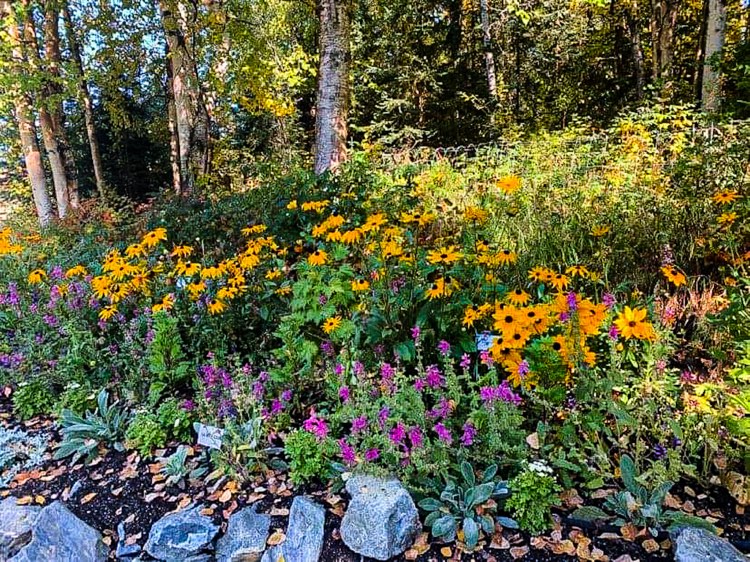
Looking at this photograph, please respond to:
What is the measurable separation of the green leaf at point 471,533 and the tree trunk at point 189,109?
5.42 m

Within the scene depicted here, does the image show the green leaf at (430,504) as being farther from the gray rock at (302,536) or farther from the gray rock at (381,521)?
the gray rock at (302,536)

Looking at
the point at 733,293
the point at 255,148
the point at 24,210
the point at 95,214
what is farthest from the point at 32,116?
the point at 733,293

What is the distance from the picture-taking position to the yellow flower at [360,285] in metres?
2.36

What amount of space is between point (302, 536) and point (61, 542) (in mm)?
948

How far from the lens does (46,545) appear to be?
199cm

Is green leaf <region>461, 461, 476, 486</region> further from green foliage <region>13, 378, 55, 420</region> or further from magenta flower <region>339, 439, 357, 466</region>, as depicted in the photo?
green foliage <region>13, 378, 55, 420</region>

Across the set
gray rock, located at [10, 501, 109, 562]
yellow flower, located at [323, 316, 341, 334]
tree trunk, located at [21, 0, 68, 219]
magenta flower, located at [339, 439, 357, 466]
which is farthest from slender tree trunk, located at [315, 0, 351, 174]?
tree trunk, located at [21, 0, 68, 219]

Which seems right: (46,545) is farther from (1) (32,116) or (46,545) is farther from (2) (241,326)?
(1) (32,116)

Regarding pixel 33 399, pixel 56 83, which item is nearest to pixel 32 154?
pixel 56 83

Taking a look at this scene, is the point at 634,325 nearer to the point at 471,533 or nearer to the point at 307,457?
the point at 471,533

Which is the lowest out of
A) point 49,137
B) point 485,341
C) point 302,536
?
point 302,536

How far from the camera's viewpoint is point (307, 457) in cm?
205

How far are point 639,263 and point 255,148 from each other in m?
10.8

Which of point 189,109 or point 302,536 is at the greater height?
point 189,109
